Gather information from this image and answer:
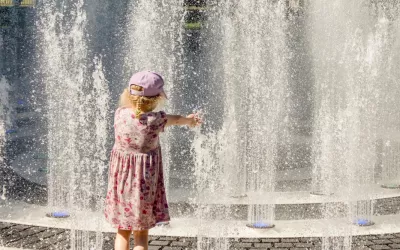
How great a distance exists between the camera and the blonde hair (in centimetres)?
484

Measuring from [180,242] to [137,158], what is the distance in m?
2.21

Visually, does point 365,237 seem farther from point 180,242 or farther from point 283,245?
point 180,242

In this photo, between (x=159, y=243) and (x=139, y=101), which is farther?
(x=159, y=243)

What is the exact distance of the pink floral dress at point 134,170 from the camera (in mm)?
4883

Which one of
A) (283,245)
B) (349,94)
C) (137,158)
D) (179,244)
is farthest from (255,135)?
(137,158)

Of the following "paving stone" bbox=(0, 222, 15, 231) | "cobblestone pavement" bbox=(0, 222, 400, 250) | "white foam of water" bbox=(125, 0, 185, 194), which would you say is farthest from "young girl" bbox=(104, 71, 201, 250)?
"white foam of water" bbox=(125, 0, 185, 194)

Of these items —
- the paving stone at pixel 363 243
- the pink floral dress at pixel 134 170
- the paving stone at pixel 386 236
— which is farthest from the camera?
the paving stone at pixel 386 236

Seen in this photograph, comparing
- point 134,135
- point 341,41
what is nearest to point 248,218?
point 134,135

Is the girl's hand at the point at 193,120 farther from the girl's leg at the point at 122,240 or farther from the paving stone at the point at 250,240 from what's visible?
the paving stone at the point at 250,240

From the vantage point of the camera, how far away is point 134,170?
4.90 m

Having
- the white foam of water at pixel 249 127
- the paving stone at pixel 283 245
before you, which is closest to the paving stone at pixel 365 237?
the paving stone at pixel 283 245

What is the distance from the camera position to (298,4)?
34.0 meters

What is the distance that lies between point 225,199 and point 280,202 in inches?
28.0

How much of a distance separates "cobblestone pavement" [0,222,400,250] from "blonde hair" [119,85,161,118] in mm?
2161
